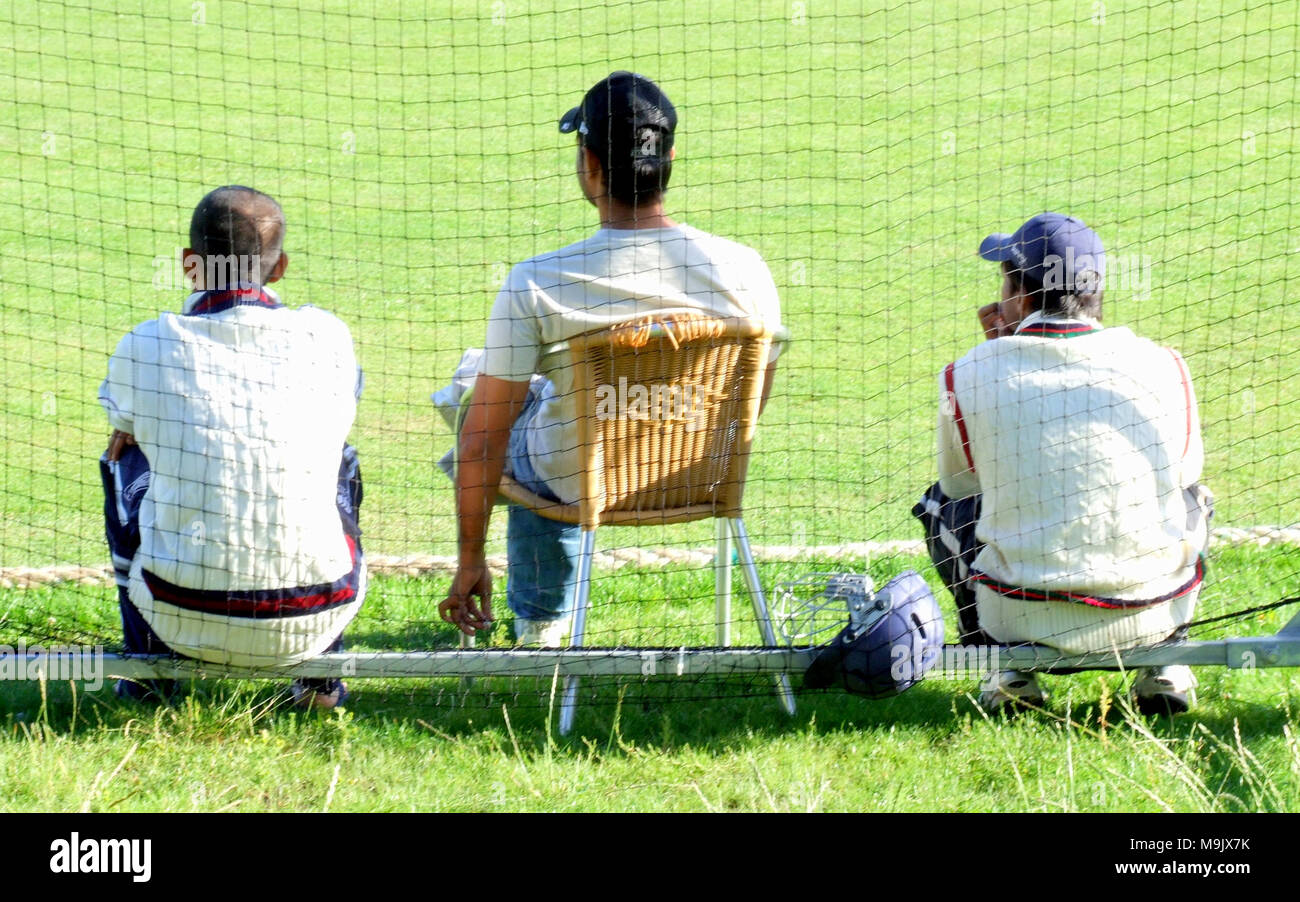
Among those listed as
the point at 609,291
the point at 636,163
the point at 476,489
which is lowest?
the point at 476,489

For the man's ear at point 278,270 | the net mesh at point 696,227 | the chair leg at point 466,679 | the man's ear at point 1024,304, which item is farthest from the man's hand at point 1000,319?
the man's ear at point 278,270

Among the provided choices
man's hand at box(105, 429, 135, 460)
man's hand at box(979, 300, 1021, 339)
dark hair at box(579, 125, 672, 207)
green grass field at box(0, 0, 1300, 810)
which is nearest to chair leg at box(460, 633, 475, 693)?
green grass field at box(0, 0, 1300, 810)

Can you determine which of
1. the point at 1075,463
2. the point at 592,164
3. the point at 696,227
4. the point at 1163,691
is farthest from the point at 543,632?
the point at 696,227

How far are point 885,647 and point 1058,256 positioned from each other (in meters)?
1.15

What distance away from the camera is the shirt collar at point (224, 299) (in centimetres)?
389

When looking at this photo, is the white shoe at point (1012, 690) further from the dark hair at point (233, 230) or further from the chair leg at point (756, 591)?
the dark hair at point (233, 230)

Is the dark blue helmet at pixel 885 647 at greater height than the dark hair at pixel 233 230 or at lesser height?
lesser

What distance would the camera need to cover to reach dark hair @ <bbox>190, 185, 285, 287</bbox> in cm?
393

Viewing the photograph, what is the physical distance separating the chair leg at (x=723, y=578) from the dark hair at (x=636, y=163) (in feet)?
3.15

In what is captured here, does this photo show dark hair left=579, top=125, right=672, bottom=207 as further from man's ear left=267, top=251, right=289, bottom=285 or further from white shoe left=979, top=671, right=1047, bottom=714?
white shoe left=979, top=671, right=1047, bottom=714

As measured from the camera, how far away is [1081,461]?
3.85 meters

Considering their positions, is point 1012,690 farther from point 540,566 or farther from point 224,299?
point 224,299

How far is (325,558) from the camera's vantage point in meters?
3.89

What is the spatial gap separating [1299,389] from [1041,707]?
3.90m
